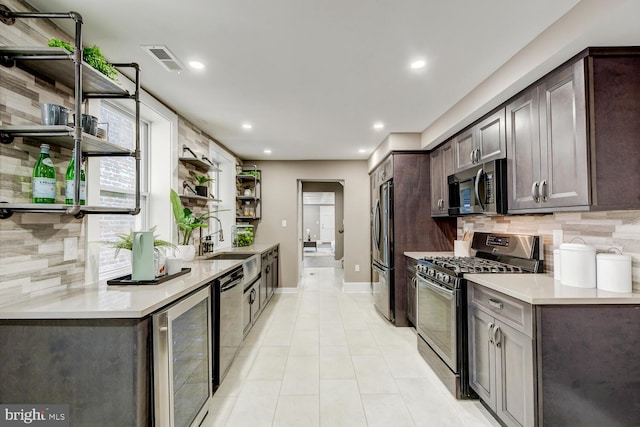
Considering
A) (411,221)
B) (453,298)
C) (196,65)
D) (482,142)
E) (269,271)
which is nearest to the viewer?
(196,65)

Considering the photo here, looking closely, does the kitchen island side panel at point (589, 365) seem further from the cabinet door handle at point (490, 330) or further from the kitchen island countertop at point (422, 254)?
the kitchen island countertop at point (422, 254)

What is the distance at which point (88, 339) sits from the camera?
50.1 inches

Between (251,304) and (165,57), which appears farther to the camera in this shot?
(251,304)

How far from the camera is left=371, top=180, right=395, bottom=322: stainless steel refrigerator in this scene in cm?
373

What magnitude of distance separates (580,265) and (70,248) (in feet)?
9.92

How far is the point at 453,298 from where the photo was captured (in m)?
2.23

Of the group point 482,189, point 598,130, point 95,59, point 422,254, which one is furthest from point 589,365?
point 95,59

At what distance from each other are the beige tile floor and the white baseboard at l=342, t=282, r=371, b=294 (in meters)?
1.44

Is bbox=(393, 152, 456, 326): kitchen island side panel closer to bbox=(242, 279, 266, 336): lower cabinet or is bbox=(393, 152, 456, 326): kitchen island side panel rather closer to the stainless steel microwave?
the stainless steel microwave

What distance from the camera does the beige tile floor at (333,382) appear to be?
77.9 inches

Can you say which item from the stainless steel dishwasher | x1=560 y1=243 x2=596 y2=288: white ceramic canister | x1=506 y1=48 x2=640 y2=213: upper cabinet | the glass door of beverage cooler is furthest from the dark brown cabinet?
x1=506 y1=48 x2=640 y2=213: upper cabinet

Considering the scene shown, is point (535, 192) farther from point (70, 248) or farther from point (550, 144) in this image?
point (70, 248)

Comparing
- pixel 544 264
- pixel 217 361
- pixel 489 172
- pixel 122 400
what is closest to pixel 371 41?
pixel 489 172

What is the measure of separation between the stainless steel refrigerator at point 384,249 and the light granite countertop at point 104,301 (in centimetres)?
243
